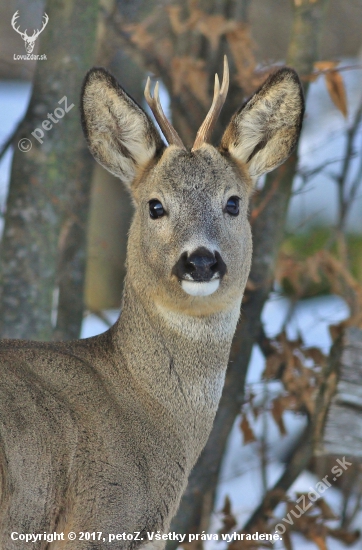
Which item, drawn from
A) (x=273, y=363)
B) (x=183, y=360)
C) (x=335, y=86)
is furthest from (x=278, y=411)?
(x=335, y=86)

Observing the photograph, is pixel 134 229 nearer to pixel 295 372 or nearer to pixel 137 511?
pixel 137 511

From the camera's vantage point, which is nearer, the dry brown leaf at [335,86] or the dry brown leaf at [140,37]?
the dry brown leaf at [335,86]

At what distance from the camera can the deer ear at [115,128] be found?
460 centimetres

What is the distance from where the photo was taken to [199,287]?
4055mm

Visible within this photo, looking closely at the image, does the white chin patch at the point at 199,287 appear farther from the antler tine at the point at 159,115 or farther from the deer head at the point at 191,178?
the antler tine at the point at 159,115

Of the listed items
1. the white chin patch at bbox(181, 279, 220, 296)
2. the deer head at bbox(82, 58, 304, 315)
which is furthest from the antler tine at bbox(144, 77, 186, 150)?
the white chin patch at bbox(181, 279, 220, 296)

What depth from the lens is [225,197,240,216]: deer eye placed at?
14.8 feet

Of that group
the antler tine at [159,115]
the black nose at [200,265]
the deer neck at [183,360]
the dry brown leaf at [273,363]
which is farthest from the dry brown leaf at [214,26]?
the black nose at [200,265]

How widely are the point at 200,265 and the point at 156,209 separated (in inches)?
21.6

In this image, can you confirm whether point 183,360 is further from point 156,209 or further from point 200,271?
point 156,209

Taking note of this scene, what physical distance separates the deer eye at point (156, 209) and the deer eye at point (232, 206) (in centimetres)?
32

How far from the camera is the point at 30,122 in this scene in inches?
234

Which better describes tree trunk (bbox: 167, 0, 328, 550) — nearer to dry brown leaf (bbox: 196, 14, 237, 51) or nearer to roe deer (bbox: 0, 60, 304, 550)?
dry brown leaf (bbox: 196, 14, 237, 51)

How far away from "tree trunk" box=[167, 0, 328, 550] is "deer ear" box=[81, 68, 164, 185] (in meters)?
1.63
